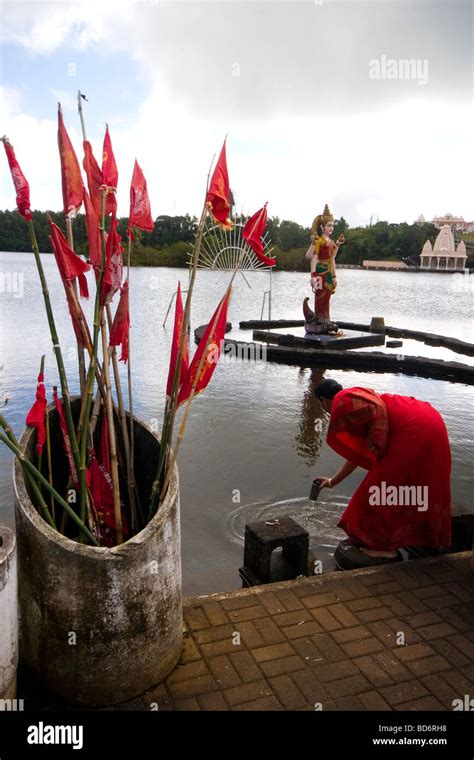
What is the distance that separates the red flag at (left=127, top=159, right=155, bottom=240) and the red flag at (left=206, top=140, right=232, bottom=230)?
353mm

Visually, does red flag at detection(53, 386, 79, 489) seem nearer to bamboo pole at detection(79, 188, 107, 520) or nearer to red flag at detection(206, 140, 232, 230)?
bamboo pole at detection(79, 188, 107, 520)

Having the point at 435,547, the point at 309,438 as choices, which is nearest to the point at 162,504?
the point at 435,547

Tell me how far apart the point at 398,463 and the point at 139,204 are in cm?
231

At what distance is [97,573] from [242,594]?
123cm

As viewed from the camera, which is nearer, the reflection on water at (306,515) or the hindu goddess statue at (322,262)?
the reflection on water at (306,515)

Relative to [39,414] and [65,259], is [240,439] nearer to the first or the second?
[39,414]

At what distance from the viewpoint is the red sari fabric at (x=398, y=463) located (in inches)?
149

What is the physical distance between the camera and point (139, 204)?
281cm

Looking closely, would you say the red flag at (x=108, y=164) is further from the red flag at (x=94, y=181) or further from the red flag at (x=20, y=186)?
the red flag at (x=20, y=186)

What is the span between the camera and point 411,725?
2473mm

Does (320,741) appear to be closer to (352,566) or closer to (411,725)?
(411,725)

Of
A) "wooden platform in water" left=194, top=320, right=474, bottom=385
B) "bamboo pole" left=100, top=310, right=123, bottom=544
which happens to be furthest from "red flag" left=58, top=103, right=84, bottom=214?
"wooden platform in water" left=194, top=320, right=474, bottom=385

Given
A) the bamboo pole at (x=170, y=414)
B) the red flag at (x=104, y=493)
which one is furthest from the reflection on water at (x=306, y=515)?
the bamboo pole at (x=170, y=414)

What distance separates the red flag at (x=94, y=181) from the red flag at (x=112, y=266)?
15 centimetres
